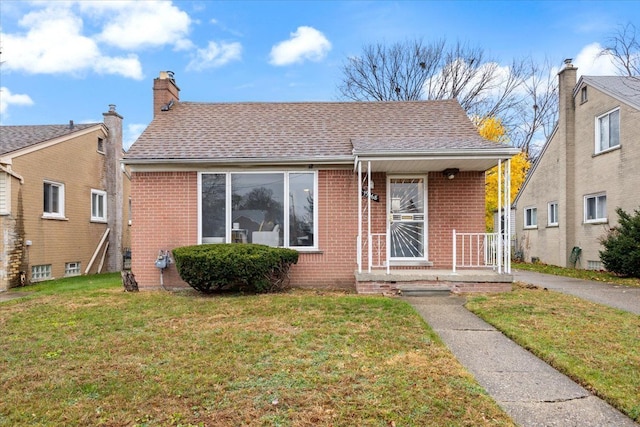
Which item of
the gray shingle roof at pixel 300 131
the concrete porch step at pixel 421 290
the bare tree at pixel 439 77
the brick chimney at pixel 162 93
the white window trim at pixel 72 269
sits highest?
the bare tree at pixel 439 77

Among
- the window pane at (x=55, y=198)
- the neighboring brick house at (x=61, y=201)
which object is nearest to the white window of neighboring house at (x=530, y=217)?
the neighboring brick house at (x=61, y=201)

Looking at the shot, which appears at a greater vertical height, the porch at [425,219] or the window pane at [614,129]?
the window pane at [614,129]

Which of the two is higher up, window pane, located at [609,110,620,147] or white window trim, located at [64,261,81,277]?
window pane, located at [609,110,620,147]

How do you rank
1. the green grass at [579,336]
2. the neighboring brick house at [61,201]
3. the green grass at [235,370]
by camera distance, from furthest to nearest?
the neighboring brick house at [61,201] → the green grass at [579,336] → the green grass at [235,370]

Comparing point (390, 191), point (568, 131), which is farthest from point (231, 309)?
point (568, 131)

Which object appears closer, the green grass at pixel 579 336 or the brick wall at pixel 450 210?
the green grass at pixel 579 336

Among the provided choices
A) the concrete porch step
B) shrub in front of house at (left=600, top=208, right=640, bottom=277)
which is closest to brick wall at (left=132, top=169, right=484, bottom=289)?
the concrete porch step

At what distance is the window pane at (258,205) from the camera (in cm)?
953

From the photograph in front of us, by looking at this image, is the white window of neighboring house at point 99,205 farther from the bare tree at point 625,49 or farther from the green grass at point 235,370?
the bare tree at point 625,49

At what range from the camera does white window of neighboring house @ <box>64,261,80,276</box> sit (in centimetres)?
1411

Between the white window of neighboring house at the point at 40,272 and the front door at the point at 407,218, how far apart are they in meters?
10.8

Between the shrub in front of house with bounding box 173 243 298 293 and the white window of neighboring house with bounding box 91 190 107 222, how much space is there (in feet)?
30.1

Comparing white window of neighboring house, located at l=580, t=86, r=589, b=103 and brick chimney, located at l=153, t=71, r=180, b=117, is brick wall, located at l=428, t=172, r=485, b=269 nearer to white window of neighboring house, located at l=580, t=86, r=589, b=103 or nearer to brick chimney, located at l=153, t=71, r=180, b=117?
brick chimney, located at l=153, t=71, r=180, b=117

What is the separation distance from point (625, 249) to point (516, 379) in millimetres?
10009
